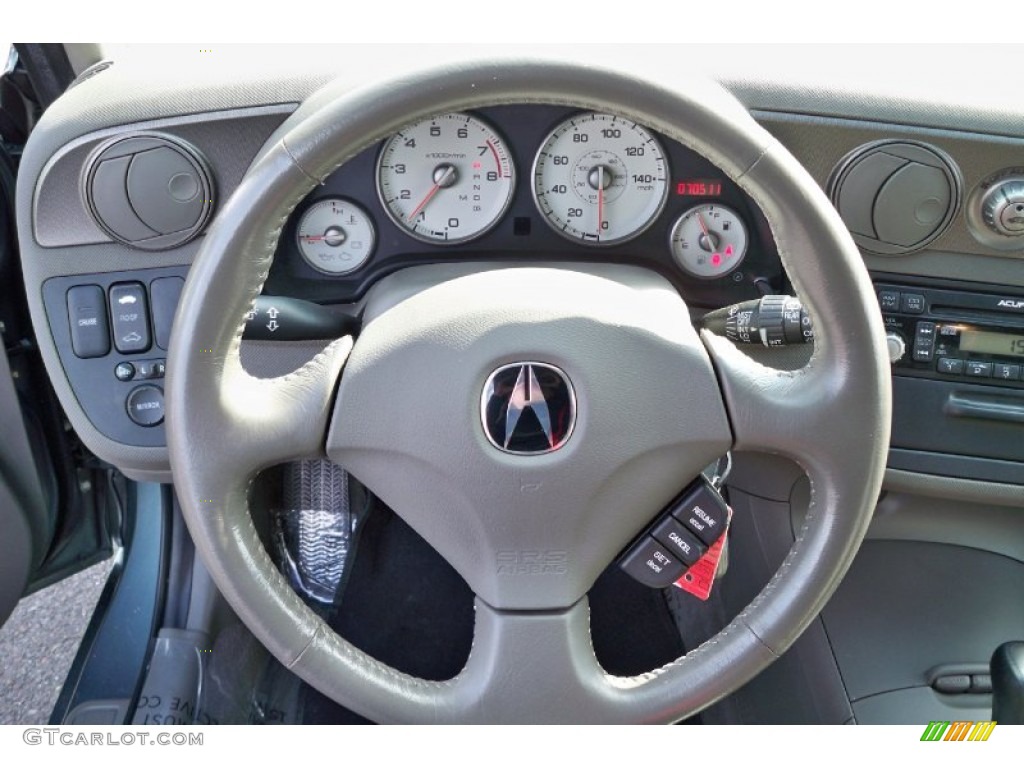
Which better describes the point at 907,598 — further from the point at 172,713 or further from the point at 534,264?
the point at 172,713

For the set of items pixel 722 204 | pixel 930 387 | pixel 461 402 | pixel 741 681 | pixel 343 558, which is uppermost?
pixel 722 204

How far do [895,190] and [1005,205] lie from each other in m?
0.17

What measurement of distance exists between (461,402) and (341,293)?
0.53 meters

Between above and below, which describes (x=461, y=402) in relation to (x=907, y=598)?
above

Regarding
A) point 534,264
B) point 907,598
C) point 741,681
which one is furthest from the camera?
point 907,598

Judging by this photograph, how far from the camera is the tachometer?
139 cm

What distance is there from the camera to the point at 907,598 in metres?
1.74

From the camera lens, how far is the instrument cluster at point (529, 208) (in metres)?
1.39

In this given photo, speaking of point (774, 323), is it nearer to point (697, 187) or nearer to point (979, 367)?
point (697, 187)

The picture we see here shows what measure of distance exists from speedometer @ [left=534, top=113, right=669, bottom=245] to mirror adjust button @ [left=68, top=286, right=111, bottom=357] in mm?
662

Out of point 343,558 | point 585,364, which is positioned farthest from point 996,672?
point 343,558

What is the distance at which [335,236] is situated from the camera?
1442mm

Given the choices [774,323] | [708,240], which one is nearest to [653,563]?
[774,323]

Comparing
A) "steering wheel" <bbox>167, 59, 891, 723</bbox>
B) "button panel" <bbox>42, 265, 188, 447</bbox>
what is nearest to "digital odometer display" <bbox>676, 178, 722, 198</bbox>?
"steering wheel" <bbox>167, 59, 891, 723</bbox>
